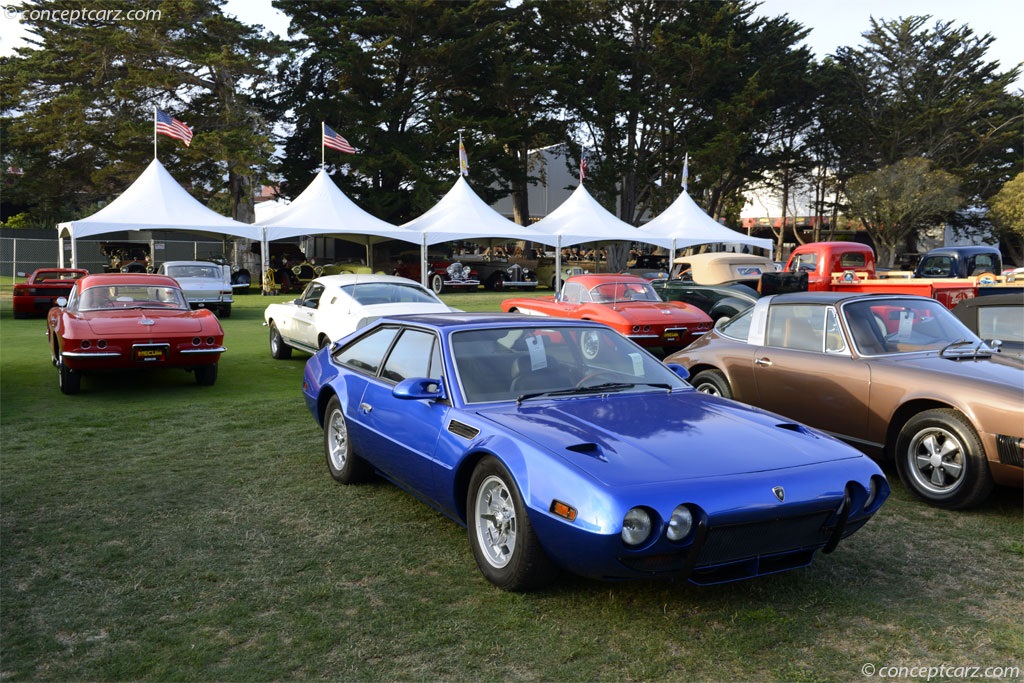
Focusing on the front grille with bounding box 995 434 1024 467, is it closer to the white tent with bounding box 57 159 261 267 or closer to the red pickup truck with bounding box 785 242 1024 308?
the red pickup truck with bounding box 785 242 1024 308

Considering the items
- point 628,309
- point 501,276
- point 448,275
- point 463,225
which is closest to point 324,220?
point 463,225

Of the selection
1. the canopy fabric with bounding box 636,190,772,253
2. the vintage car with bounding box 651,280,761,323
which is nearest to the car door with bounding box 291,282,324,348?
the vintage car with bounding box 651,280,761,323

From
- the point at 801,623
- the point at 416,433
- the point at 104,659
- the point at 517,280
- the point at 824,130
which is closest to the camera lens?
the point at 104,659

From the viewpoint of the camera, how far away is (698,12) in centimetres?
4162

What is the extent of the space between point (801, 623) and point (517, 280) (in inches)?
1252

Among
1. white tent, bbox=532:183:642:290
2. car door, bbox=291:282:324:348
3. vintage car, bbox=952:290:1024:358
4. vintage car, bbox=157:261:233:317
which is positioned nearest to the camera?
vintage car, bbox=952:290:1024:358

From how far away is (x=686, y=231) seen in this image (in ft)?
93.1

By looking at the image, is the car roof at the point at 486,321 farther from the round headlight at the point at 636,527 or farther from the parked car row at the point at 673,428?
the round headlight at the point at 636,527

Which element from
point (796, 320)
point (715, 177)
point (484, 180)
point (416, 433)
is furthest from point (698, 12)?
point (416, 433)

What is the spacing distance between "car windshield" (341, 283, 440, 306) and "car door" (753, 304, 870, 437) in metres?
5.74

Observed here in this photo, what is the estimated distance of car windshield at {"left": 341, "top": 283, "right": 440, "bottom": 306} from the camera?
11023 mm

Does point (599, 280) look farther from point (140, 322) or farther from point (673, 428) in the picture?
point (673, 428)

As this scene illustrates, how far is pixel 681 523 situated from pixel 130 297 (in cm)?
849

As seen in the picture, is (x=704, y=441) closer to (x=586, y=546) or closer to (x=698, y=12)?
(x=586, y=546)
